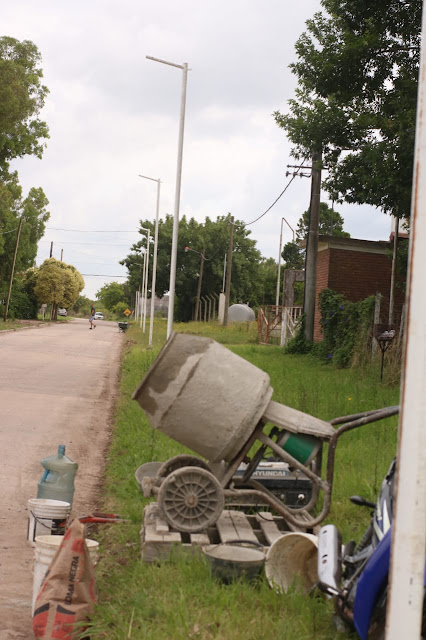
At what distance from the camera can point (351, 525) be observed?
19.5 feet

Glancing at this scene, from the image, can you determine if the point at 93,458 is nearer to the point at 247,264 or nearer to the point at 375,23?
the point at 375,23

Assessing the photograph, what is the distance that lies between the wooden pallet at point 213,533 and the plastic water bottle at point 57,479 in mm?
829

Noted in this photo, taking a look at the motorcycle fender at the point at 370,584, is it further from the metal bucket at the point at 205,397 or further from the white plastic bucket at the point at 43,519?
the white plastic bucket at the point at 43,519

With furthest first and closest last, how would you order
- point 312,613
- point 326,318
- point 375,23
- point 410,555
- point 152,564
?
point 326,318 < point 375,23 < point 152,564 < point 312,613 < point 410,555

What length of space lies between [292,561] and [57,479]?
2.33m

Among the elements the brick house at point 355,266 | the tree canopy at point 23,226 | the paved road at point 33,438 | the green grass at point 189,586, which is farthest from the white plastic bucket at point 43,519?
the tree canopy at point 23,226

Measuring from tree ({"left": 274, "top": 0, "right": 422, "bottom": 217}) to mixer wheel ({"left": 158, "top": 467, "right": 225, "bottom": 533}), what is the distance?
969cm

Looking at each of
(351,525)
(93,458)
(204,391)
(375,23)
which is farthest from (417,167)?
(375,23)

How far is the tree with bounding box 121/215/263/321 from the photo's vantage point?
235 feet

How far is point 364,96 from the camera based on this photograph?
54.1ft

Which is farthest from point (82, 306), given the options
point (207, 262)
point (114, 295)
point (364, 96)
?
point (364, 96)

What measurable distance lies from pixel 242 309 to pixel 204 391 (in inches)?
2221

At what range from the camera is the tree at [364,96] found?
565 inches

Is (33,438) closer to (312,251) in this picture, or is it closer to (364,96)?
(364,96)
